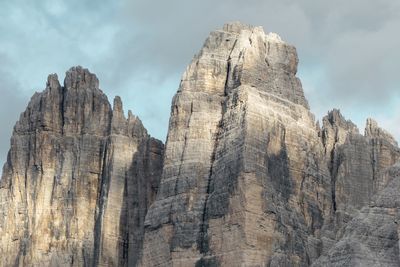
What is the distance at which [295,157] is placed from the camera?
142 metres

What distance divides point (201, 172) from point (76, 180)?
16774 mm

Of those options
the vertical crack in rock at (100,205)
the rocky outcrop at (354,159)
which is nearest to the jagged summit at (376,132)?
the rocky outcrop at (354,159)

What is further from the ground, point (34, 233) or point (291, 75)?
point (291, 75)

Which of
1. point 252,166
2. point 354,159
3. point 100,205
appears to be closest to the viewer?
point 252,166

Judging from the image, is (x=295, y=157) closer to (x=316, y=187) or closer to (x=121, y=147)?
(x=316, y=187)

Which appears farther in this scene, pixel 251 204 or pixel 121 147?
pixel 121 147

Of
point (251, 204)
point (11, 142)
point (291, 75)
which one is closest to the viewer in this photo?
point (251, 204)

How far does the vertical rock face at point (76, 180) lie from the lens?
150 metres

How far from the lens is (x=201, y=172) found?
140 meters

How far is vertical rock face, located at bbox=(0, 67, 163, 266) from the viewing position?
5920 inches

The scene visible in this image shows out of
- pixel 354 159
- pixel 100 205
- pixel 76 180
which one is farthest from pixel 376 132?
pixel 76 180

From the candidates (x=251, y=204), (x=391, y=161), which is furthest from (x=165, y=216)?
(x=391, y=161)

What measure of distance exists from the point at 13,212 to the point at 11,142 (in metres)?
6.36

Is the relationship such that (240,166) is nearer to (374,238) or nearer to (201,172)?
(201,172)
